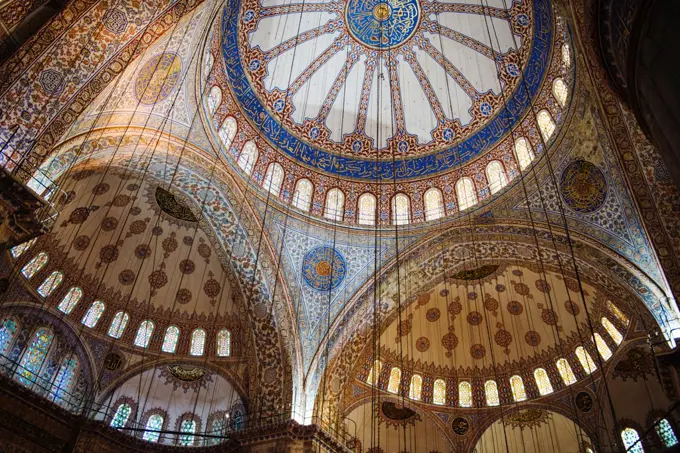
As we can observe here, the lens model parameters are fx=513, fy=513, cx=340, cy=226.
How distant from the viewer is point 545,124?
442 inches

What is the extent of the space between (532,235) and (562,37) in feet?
13.3

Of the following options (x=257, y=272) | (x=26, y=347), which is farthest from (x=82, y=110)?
(x=26, y=347)

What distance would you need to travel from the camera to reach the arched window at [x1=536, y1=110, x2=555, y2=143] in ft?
36.0

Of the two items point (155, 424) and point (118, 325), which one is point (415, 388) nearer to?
point (155, 424)

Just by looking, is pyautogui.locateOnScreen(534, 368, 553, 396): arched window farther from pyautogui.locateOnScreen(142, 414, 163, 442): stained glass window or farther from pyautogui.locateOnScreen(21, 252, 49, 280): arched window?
pyautogui.locateOnScreen(21, 252, 49, 280): arched window

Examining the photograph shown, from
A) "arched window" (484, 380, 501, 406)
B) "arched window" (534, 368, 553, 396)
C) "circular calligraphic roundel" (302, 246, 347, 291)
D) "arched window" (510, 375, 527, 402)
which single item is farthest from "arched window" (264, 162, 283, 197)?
"arched window" (534, 368, 553, 396)

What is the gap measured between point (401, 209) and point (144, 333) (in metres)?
7.22

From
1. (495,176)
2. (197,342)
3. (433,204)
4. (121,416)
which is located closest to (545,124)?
(495,176)

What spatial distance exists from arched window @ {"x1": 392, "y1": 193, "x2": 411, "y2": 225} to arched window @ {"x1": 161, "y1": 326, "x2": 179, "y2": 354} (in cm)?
629

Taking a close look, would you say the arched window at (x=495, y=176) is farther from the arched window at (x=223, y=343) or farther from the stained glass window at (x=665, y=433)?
the arched window at (x=223, y=343)

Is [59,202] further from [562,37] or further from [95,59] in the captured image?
[562,37]

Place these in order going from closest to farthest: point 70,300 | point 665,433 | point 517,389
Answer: point 665,433, point 70,300, point 517,389

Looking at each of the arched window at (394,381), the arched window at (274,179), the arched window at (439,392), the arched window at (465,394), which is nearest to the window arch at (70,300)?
the arched window at (274,179)

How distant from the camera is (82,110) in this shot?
775 cm
